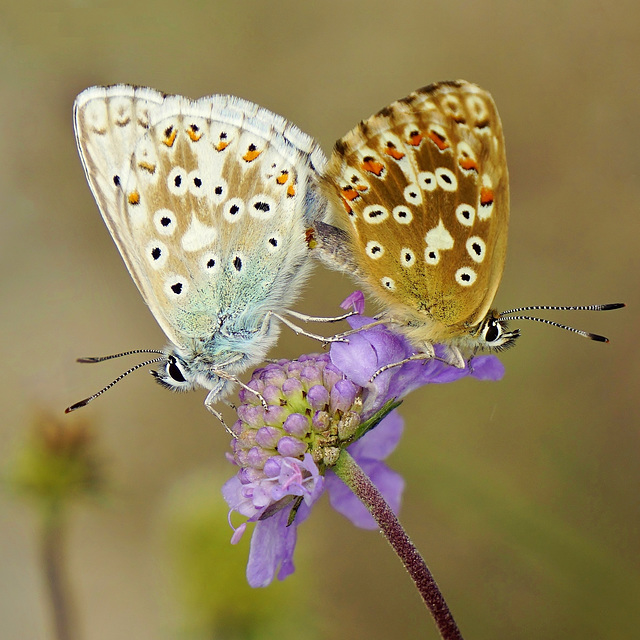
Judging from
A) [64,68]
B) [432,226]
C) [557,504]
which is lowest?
[557,504]

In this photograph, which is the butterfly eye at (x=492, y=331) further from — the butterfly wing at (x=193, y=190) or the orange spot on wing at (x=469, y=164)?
the butterfly wing at (x=193, y=190)

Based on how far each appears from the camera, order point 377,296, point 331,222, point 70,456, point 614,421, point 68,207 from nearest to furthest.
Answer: point 377,296
point 331,222
point 70,456
point 614,421
point 68,207

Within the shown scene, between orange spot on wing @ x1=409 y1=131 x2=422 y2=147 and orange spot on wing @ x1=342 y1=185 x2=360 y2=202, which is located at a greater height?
orange spot on wing @ x1=409 y1=131 x2=422 y2=147

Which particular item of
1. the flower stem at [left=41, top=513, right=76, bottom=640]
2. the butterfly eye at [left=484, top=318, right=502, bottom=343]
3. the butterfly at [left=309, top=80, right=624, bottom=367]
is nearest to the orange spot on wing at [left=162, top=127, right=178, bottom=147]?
the butterfly at [left=309, top=80, right=624, bottom=367]

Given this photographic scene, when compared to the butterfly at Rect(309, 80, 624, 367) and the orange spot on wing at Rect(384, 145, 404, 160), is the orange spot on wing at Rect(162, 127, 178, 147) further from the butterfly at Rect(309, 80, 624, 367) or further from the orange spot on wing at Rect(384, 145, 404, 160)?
the orange spot on wing at Rect(384, 145, 404, 160)

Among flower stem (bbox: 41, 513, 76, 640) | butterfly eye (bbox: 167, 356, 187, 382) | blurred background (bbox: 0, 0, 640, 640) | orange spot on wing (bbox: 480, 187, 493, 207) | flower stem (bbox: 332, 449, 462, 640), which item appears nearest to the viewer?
flower stem (bbox: 332, 449, 462, 640)

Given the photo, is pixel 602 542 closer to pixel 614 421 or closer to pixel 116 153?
pixel 614 421

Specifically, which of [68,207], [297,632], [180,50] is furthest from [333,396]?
[180,50]
